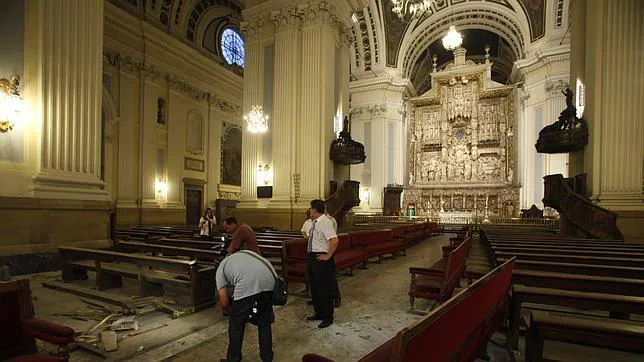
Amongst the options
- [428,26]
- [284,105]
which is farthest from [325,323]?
[428,26]

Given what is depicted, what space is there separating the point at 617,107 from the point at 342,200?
29.0ft

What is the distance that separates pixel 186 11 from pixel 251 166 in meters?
11.6

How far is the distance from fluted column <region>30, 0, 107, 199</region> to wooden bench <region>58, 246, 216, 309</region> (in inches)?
64.7

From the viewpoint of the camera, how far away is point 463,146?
28.0m

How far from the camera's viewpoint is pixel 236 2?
2114 centimetres

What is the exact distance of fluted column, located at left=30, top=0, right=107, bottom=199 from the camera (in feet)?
21.6

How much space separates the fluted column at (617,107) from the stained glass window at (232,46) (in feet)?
65.3

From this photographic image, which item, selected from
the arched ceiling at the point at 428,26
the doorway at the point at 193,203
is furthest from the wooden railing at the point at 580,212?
the doorway at the point at 193,203

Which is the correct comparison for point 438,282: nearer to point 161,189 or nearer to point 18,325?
point 18,325

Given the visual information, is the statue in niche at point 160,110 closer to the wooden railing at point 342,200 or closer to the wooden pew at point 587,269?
the wooden railing at point 342,200

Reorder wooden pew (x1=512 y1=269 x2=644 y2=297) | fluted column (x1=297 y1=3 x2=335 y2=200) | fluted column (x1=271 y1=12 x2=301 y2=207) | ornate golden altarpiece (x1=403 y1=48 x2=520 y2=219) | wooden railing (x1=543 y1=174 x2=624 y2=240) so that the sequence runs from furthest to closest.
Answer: ornate golden altarpiece (x1=403 y1=48 x2=520 y2=219) → fluted column (x1=271 y1=12 x2=301 y2=207) → fluted column (x1=297 y1=3 x2=335 y2=200) → wooden railing (x1=543 y1=174 x2=624 y2=240) → wooden pew (x1=512 y1=269 x2=644 y2=297)

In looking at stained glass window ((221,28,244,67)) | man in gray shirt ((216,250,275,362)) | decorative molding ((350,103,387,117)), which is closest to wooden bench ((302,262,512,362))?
man in gray shirt ((216,250,275,362))

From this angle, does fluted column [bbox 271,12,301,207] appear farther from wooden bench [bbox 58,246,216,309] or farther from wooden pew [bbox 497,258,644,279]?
wooden pew [bbox 497,258,644,279]

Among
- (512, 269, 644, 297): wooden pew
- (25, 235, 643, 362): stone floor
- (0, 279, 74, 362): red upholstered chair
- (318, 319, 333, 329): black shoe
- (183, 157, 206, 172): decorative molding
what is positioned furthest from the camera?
(183, 157, 206, 172): decorative molding
